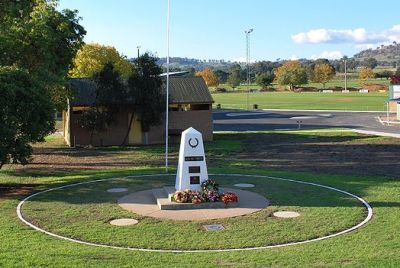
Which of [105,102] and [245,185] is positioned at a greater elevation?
[105,102]

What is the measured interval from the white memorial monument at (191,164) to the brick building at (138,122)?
69.1 ft

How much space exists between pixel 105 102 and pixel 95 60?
Answer: 26.8m

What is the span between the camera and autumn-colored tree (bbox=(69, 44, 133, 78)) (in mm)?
59469

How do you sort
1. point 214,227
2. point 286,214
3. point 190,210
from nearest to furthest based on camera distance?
1. point 214,227
2. point 286,214
3. point 190,210

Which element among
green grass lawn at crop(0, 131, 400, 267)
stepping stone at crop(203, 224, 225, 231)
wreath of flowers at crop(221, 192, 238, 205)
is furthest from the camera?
wreath of flowers at crop(221, 192, 238, 205)

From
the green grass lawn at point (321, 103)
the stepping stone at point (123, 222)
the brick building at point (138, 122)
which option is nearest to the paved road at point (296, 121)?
the brick building at point (138, 122)

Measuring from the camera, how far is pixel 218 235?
13000 mm

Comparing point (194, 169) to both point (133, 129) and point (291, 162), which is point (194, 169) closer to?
point (291, 162)

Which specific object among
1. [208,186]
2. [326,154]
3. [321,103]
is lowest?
[326,154]

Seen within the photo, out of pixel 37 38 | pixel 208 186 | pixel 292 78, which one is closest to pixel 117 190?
pixel 208 186

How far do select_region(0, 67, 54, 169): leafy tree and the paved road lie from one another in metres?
27.7

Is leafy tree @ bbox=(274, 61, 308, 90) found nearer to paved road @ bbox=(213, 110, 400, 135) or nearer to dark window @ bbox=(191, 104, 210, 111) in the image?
paved road @ bbox=(213, 110, 400, 135)

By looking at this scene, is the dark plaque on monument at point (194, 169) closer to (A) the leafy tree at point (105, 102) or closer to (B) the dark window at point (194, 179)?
(B) the dark window at point (194, 179)

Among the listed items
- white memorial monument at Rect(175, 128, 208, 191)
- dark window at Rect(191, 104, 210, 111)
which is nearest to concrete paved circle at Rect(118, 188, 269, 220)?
white memorial monument at Rect(175, 128, 208, 191)
